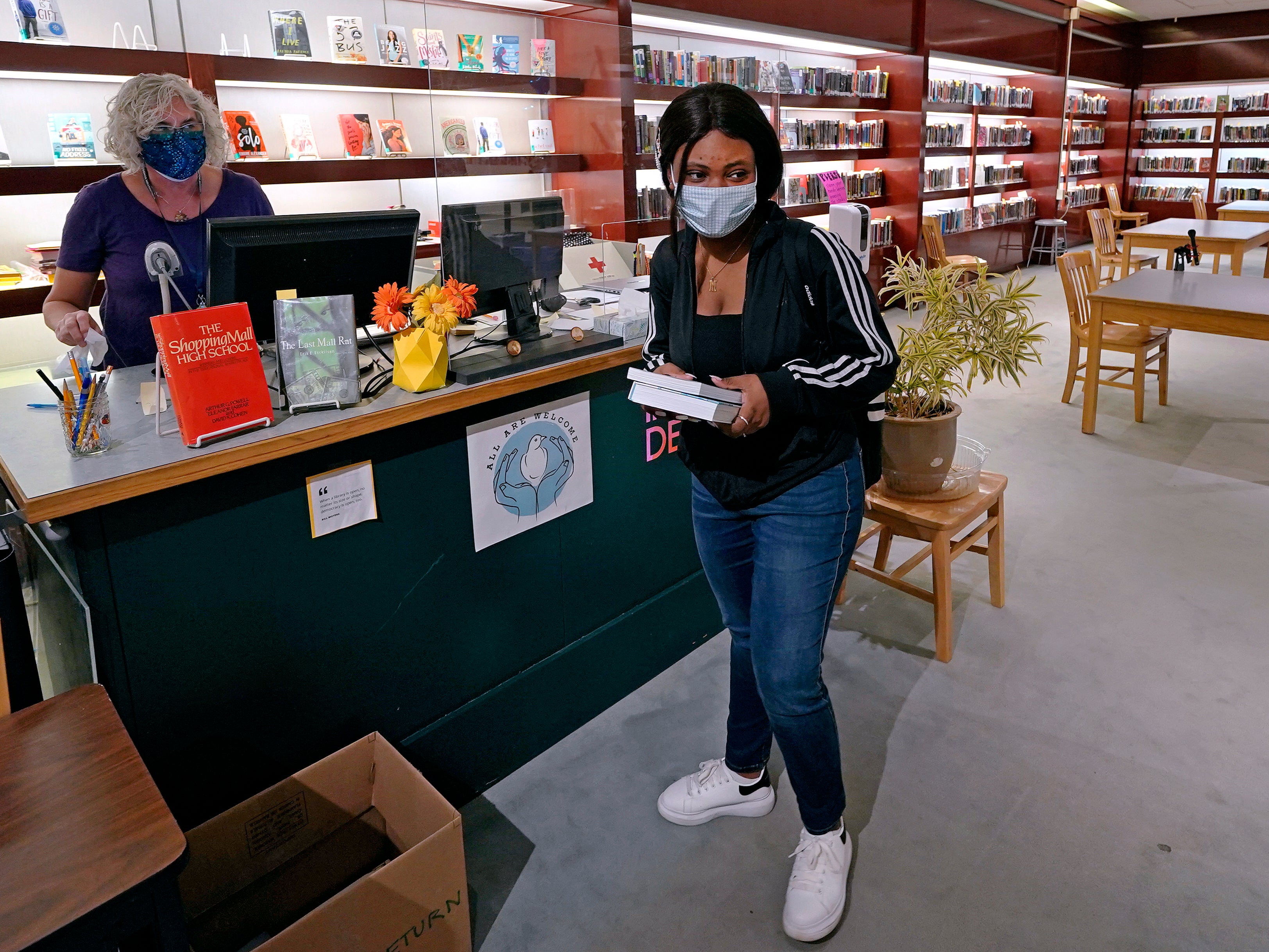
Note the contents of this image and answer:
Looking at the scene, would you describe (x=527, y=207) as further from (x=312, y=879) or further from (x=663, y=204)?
(x=663, y=204)

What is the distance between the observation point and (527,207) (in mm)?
2365

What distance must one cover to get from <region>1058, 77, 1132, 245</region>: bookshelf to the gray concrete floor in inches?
384

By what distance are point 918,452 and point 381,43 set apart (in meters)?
3.76

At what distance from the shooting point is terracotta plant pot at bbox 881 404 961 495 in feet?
8.36

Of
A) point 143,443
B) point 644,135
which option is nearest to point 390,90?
point 644,135

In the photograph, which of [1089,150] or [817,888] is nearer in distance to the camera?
[817,888]

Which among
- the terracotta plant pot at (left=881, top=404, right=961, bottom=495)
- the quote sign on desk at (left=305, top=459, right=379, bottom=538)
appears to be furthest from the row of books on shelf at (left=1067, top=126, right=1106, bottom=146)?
the quote sign on desk at (left=305, top=459, right=379, bottom=538)

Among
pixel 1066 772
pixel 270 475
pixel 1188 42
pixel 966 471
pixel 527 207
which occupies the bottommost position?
pixel 1066 772

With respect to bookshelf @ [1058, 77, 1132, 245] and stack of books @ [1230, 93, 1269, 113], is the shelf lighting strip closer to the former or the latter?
bookshelf @ [1058, 77, 1132, 245]

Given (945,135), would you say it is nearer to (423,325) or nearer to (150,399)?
(423,325)

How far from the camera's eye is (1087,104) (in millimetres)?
12070

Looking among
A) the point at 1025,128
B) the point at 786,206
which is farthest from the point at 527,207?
the point at 1025,128

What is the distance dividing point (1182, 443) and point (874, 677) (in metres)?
3.02

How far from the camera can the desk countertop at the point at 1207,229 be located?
7.02 meters
